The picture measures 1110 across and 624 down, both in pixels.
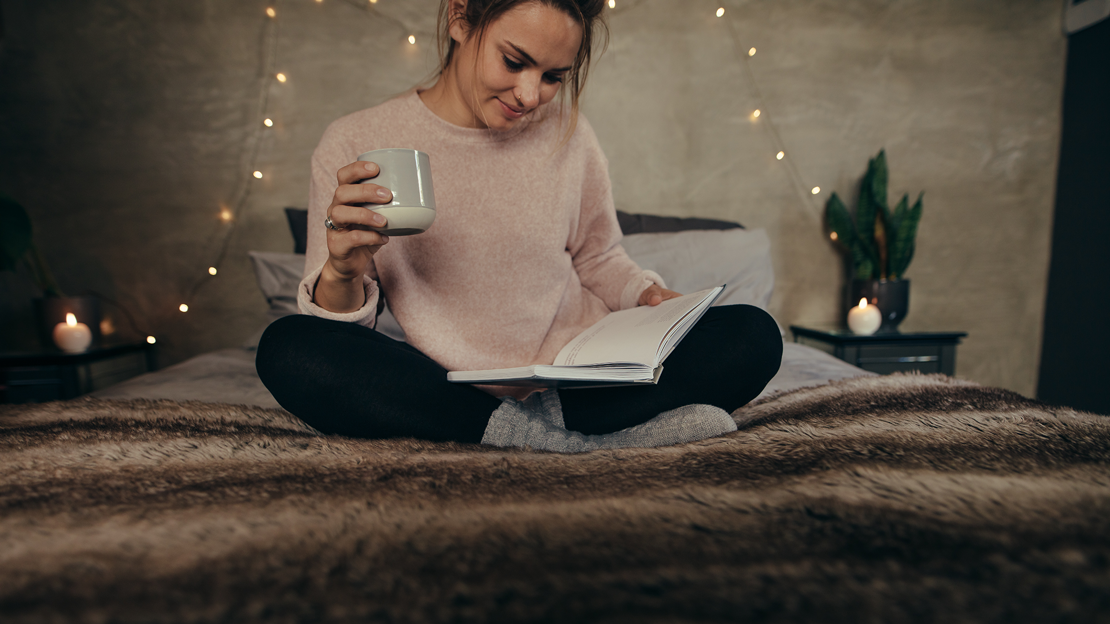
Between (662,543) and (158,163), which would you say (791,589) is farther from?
(158,163)

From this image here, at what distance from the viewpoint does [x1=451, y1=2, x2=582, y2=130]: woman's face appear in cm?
79

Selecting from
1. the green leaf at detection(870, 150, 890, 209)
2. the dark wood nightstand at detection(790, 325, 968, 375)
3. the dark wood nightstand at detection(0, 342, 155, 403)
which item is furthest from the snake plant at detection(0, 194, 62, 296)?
the green leaf at detection(870, 150, 890, 209)

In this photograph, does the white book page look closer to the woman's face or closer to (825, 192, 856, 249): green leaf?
the woman's face

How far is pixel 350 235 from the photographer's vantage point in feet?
2.13

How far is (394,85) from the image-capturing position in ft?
5.98

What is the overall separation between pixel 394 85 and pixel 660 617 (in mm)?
1919

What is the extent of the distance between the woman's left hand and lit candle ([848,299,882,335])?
1.07m

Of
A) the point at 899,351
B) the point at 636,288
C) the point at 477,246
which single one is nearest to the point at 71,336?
the point at 477,246

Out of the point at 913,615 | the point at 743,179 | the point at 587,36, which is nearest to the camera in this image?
the point at 913,615

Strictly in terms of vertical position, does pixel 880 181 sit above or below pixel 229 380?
above

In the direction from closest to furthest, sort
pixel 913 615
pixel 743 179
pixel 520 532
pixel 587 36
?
pixel 913 615 → pixel 520 532 → pixel 587 36 → pixel 743 179

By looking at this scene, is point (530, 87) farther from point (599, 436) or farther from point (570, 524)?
point (570, 524)

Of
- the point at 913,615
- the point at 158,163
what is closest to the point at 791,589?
the point at 913,615

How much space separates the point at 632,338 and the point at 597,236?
0.50m
